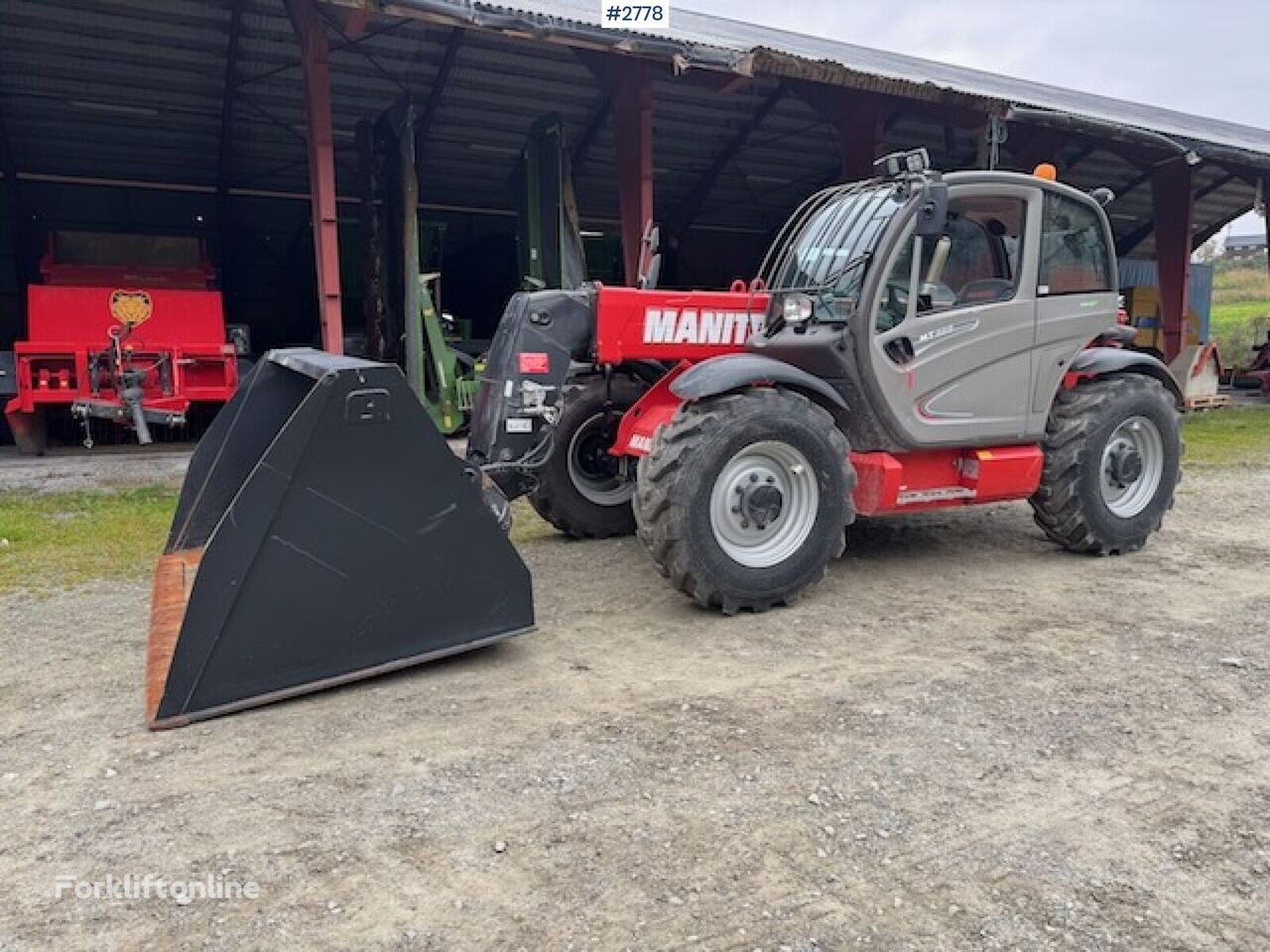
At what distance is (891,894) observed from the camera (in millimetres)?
2389

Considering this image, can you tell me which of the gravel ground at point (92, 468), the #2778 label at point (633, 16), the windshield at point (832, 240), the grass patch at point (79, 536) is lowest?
the grass patch at point (79, 536)

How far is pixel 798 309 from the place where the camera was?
5051mm

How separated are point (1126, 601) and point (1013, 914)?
298 centimetres

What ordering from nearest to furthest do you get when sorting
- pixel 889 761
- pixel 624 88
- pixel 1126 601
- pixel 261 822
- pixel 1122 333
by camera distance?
pixel 261 822 → pixel 889 761 → pixel 1126 601 → pixel 1122 333 → pixel 624 88

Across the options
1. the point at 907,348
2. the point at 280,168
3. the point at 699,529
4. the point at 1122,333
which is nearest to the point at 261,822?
the point at 699,529

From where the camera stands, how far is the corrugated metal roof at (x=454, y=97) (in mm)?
11359

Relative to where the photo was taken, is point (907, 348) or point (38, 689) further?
point (907, 348)

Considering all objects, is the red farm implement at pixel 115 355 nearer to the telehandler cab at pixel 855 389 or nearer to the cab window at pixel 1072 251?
the telehandler cab at pixel 855 389

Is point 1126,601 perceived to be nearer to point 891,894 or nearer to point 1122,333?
point 1122,333

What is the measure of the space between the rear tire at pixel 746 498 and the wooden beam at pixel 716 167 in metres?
11.7

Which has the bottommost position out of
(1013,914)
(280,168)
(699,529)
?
(1013,914)

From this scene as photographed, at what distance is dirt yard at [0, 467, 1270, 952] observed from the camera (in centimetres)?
229

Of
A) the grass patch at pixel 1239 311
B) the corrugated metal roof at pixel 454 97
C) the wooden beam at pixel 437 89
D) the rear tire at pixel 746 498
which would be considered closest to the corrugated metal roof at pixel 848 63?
the corrugated metal roof at pixel 454 97

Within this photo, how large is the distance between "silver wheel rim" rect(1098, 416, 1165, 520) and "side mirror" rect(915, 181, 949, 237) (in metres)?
1.84
